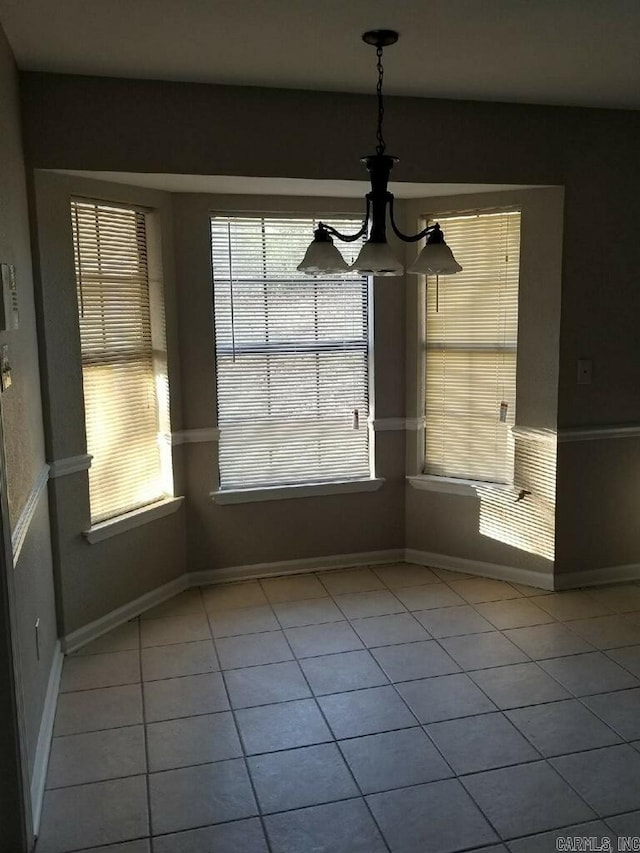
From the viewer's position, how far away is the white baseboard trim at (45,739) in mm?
2260

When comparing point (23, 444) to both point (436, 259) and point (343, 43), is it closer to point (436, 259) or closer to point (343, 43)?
point (436, 259)

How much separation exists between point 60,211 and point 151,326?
771 mm

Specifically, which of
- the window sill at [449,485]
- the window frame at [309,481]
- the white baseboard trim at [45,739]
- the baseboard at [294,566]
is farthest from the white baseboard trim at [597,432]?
the white baseboard trim at [45,739]

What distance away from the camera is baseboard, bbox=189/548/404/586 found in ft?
13.4

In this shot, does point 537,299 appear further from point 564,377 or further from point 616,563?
point 616,563

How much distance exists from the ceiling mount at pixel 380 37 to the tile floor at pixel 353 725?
8.05ft

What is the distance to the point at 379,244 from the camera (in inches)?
95.7

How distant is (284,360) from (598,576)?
206 cm

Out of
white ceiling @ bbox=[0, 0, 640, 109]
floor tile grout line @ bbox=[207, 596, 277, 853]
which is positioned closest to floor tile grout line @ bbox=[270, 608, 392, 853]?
floor tile grout line @ bbox=[207, 596, 277, 853]

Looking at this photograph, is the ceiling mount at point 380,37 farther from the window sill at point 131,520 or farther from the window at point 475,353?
the window sill at point 131,520

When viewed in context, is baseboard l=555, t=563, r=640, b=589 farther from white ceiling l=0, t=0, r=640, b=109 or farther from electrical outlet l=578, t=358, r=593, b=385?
white ceiling l=0, t=0, r=640, b=109

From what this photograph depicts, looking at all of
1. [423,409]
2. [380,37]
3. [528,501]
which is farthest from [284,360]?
[380,37]

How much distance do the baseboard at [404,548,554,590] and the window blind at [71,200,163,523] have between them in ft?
5.13

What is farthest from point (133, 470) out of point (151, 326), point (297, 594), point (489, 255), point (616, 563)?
point (616, 563)
